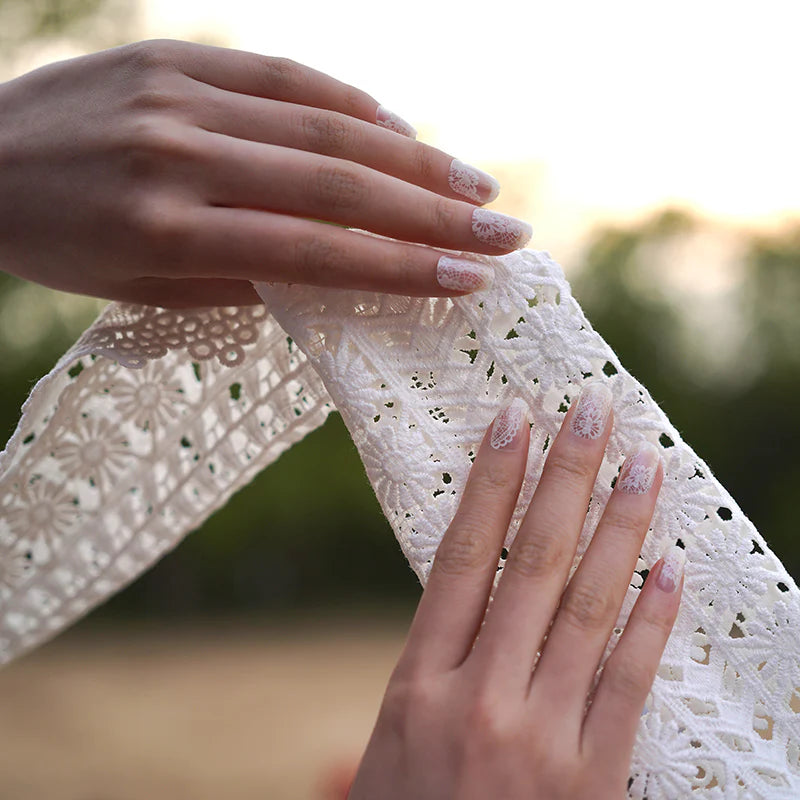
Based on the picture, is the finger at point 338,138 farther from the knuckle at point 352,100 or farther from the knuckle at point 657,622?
the knuckle at point 657,622

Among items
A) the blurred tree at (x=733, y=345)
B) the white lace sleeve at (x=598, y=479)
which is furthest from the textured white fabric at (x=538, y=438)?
the blurred tree at (x=733, y=345)

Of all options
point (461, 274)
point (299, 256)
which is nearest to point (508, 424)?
point (461, 274)

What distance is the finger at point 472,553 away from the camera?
0.85 metres

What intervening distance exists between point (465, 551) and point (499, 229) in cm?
34

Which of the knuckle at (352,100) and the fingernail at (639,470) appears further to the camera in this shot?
the knuckle at (352,100)

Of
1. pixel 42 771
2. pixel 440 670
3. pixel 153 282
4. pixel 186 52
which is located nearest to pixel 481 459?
pixel 440 670

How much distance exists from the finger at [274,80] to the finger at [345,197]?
9 centimetres

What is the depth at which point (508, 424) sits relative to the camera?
0.91m

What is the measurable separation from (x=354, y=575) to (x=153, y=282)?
5.03m

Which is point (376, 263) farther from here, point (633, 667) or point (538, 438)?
point (633, 667)

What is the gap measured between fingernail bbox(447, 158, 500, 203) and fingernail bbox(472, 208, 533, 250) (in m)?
0.06

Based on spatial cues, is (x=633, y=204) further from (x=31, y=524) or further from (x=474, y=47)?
(x=31, y=524)

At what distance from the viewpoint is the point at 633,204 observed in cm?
542

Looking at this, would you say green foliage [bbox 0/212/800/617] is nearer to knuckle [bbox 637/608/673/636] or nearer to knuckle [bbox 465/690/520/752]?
knuckle [bbox 637/608/673/636]
